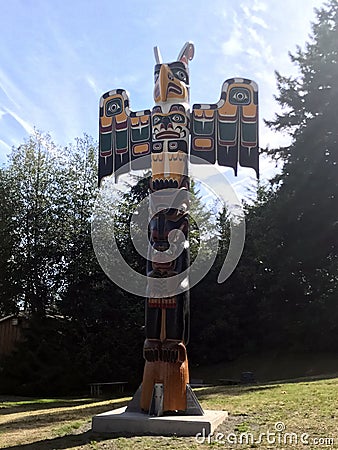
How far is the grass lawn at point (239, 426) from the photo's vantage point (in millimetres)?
6320

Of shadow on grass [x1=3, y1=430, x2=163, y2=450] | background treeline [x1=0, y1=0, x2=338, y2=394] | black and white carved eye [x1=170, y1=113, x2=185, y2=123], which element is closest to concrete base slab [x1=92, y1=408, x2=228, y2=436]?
shadow on grass [x1=3, y1=430, x2=163, y2=450]

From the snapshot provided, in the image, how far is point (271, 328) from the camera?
2205 centimetres

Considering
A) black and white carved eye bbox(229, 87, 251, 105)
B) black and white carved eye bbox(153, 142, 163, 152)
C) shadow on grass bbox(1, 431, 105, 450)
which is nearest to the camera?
shadow on grass bbox(1, 431, 105, 450)

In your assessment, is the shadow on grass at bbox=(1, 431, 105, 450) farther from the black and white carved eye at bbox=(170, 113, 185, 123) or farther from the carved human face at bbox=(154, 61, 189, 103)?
the carved human face at bbox=(154, 61, 189, 103)

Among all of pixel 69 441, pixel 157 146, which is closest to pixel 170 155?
pixel 157 146

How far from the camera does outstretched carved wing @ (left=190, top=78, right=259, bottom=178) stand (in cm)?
880

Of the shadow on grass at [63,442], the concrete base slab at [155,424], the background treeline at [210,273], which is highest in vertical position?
the background treeline at [210,273]

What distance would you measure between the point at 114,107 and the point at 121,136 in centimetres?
58

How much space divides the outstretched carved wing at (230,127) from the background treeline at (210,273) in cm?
1126

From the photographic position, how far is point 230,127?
885 centimetres

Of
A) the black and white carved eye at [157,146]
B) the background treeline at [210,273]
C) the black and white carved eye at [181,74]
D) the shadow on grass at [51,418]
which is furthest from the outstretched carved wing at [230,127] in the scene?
the background treeline at [210,273]

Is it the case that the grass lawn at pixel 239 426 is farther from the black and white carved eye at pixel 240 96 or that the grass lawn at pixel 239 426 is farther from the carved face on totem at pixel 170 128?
the black and white carved eye at pixel 240 96

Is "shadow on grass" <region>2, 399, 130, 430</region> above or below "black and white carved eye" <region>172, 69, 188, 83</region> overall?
below

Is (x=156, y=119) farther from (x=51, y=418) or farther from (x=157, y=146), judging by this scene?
(x=51, y=418)
